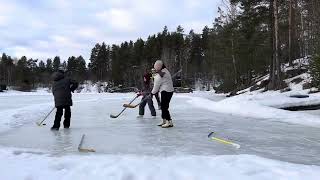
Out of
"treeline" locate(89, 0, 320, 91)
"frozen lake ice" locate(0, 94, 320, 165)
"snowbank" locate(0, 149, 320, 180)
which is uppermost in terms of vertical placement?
"treeline" locate(89, 0, 320, 91)

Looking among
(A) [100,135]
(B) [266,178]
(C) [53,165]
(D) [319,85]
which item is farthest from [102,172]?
(D) [319,85]

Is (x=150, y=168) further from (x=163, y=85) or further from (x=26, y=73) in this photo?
(x=26, y=73)

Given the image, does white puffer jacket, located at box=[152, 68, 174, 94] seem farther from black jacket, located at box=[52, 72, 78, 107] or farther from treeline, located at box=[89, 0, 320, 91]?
treeline, located at box=[89, 0, 320, 91]

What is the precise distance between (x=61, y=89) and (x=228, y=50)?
39495mm

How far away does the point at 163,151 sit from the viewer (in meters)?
7.26

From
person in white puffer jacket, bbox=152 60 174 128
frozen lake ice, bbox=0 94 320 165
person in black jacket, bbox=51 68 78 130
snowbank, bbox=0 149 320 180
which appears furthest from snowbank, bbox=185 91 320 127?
snowbank, bbox=0 149 320 180

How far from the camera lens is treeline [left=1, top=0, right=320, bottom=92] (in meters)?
33.9

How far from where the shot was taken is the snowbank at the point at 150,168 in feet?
16.5

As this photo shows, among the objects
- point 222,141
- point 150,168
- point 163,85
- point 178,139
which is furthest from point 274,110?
point 150,168

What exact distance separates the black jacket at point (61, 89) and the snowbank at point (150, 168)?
4718 mm

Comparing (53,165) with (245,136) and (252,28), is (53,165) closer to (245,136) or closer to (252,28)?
(245,136)

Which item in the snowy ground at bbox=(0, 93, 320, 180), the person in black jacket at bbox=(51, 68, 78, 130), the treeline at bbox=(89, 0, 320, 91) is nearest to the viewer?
the snowy ground at bbox=(0, 93, 320, 180)

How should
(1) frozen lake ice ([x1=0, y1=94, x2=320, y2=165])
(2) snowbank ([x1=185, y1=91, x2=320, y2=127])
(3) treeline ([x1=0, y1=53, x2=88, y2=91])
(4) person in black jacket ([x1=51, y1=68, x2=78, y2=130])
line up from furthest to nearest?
(3) treeline ([x1=0, y1=53, x2=88, y2=91]) < (2) snowbank ([x1=185, y1=91, x2=320, y2=127]) < (4) person in black jacket ([x1=51, y1=68, x2=78, y2=130]) < (1) frozen lake ice ([x1=0, y1=94, x2=320, y2=165])

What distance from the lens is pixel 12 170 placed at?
529 centimetres
